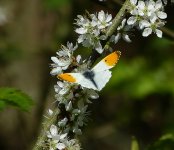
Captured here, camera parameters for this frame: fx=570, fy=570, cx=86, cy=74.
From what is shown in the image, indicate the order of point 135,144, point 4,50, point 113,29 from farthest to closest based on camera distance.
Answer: point 4,50 < point 135,144 < point 113,29

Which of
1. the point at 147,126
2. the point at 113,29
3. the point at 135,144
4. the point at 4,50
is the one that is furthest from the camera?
the point at 147,126

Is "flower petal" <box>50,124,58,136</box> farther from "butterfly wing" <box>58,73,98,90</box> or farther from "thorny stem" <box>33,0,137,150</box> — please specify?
"butterfly wing" <box>58,73,98,90</box>

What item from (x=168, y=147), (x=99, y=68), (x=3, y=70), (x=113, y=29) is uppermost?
(x=3, y=70)

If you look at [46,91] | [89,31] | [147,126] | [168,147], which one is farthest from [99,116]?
[89,31]

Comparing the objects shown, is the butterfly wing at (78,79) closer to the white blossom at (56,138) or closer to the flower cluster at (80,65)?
the flower cluster at (80,65)

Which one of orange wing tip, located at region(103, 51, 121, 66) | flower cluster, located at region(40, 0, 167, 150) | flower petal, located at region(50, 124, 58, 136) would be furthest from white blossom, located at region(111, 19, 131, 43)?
flower petal, located at region(50, 124, 58, 136)

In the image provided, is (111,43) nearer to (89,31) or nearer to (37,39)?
(89,31)

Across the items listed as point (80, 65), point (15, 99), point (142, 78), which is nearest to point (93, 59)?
point (80, 65)

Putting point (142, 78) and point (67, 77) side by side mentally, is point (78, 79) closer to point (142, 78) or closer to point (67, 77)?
point (67, 77)

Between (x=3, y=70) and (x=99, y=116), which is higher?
(x=3, y=70)
